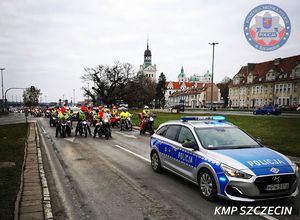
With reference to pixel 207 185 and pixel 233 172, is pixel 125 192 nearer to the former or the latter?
pixel 207 185

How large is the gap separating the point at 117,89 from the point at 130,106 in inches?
280

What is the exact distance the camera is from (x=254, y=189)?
511 cm

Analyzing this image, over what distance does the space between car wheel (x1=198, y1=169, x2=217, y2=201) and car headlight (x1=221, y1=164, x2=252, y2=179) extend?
0.39 metres

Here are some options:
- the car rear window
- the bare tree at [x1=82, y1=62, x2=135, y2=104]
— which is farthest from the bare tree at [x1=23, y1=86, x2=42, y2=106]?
the car rear window

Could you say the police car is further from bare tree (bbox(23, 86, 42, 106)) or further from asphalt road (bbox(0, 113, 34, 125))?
bare tree (bbox(23, 86, 42, 106))

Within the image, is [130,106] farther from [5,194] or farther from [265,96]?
[5,194]

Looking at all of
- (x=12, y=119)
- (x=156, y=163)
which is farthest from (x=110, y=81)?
(x=156, y=163)

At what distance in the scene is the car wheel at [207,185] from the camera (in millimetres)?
5679

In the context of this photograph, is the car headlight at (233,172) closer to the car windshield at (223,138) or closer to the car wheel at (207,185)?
the car wheel at (207,185)

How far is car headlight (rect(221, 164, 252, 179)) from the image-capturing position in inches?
203

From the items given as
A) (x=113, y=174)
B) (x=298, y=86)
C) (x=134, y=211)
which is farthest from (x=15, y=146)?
(x=298, y=86)

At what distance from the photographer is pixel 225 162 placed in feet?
18.0

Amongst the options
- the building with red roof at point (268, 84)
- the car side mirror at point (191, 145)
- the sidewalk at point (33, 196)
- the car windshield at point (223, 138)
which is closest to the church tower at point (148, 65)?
the building with red roof at point (268, 84)

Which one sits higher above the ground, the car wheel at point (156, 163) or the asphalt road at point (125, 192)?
the car wheel at point (156, 163)
